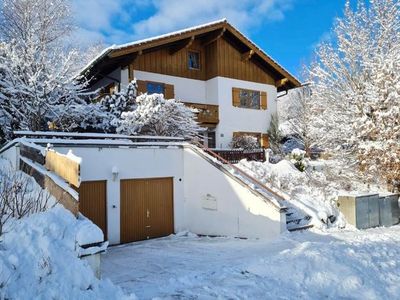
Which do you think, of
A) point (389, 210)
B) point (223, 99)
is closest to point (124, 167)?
point (389, 210)

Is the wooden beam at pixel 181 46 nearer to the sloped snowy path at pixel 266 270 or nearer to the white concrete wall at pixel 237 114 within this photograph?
the white concrete wall at pixel 237 114

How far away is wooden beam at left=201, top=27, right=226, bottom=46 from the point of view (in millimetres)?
20750

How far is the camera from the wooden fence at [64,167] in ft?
23.5

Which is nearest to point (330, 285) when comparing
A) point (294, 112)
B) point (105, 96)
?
point (105, 96)

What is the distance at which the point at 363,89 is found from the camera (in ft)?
50.5

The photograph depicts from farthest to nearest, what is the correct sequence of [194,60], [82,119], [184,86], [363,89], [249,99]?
[249,99], [194,60], [184,86], [363,89], [82,119]

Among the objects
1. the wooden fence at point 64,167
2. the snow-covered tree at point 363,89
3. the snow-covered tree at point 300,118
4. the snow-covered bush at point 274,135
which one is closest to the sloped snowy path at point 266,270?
the wooden fence at point 64,167

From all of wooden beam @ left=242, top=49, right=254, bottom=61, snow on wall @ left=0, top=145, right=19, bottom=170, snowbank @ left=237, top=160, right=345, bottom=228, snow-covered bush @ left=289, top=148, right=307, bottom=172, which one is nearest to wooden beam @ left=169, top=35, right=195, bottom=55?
wooden beam @ left=242, top=49, right=254, bottom=61

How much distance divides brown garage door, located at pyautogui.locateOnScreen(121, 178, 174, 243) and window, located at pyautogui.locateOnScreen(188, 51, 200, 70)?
35.1 ft

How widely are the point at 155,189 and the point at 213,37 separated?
1232 centimetres

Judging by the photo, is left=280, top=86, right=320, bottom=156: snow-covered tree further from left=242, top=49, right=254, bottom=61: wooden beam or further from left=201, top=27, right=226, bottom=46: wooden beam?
left=201, top=27, right=226, bottom=46: wooden beam

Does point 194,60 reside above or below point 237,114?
above

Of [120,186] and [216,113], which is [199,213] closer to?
[120,186]

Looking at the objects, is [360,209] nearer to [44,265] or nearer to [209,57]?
[44,265]
